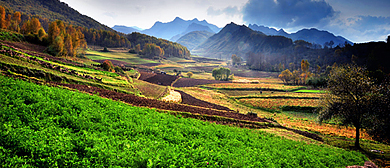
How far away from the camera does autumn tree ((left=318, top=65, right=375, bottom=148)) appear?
2398cm

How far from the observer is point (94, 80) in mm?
37250

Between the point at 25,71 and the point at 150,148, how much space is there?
25046 mm

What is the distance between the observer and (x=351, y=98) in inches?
976

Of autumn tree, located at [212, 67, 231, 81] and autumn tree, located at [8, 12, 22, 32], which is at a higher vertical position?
autumn tree, located at [8, 12, 22, 32]

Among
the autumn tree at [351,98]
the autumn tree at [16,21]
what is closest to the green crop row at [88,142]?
the autumn tree at [351,98]

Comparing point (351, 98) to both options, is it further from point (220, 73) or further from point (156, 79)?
point (220, 73)

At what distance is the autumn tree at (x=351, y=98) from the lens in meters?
24.0

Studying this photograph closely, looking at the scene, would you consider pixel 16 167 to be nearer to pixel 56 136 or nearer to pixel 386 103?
pixel 56 136

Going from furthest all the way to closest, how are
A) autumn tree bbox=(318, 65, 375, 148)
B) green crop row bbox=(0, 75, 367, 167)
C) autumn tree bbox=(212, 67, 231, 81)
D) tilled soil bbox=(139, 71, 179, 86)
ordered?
autumn tree bbox=(212, 67, 231, 81)
tilled soil bbox=(139, 71, 179, 86)
autumn tree bbox=(318, 65, 375, 148)
green crop row bbox=(0, 75, 367, 167)

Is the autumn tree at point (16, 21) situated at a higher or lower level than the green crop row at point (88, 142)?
higher

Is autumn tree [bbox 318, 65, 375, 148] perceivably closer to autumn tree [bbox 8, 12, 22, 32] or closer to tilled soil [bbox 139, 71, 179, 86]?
tilled soil [bbox 139, 71, 179, 86]

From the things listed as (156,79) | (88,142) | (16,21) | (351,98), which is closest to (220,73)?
(156,79)

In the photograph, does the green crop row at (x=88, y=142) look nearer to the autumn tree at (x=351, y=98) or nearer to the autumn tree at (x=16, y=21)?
the autumn tree at (x=351, y=98)

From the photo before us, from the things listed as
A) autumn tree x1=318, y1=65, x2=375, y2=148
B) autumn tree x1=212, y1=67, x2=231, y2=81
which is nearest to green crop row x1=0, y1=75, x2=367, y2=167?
autumn tree x1=318, y1=65, x2=375, y2=148
